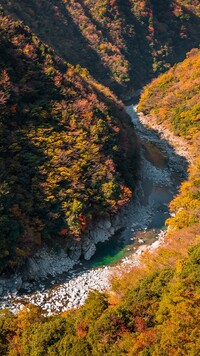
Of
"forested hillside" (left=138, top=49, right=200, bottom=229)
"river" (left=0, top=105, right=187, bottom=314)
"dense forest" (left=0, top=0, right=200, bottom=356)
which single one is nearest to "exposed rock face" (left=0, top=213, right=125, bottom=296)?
"river" (left=0, top=105, right=187, bottom=314)

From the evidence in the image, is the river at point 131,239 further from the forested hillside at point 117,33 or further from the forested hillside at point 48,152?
the forested hillside at point 117,33

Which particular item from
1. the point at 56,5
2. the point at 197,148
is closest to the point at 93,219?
the point at 197,148

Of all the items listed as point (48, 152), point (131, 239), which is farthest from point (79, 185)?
point (131, 239)

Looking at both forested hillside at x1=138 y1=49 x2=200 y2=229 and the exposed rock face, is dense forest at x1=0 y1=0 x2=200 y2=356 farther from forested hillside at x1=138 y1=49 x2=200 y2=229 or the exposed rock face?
the exposed rock face

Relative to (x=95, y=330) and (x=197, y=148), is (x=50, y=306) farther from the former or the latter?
(x=197, y=148)

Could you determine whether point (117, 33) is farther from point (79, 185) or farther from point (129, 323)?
point (129, 323)

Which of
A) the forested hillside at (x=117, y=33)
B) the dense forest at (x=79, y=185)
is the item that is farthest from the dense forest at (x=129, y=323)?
the forested hillside at (x=117, y=33)
